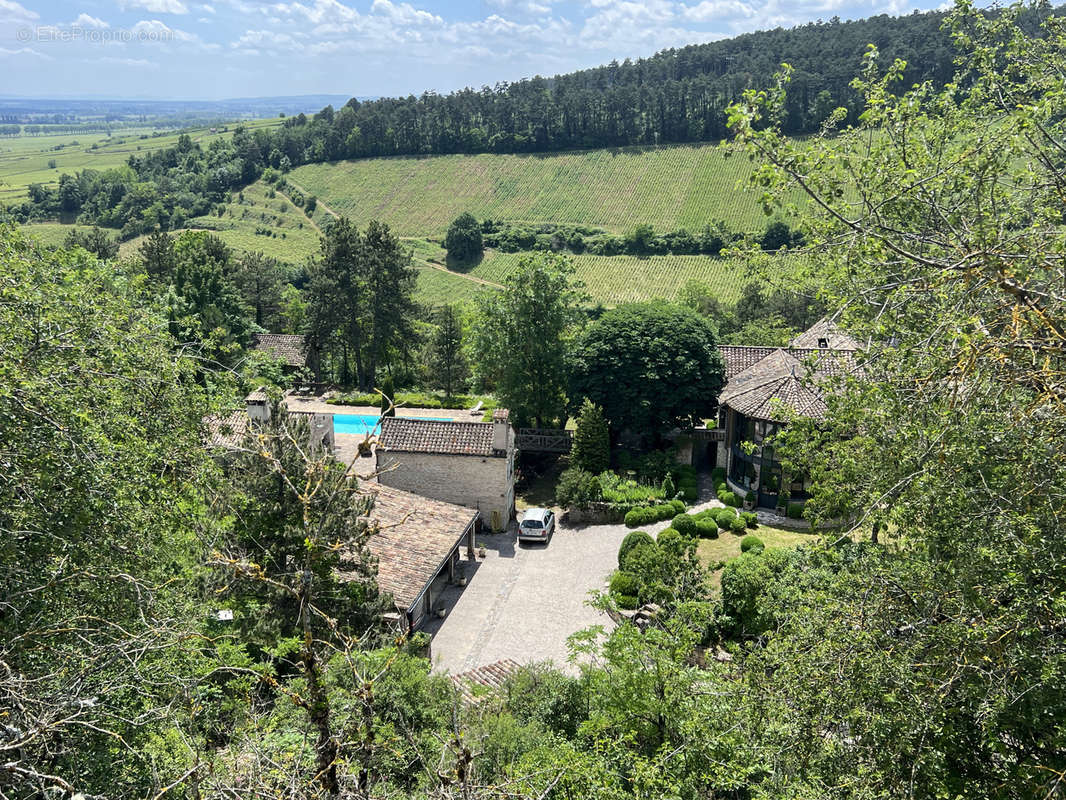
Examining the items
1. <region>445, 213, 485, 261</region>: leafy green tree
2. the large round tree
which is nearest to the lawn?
the large round tree

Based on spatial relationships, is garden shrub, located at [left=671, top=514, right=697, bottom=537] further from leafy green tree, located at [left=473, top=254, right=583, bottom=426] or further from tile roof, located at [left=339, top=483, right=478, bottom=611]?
leafy green tree, located at [left=473, top=254, right=583, bottom=426]

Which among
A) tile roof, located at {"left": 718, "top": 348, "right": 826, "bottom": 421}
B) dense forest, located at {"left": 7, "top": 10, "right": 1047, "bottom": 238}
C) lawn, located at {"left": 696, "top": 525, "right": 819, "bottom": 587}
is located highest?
dense forest, located at {"left": 7, "top": 10, "right": 1047, "bottom": 238}

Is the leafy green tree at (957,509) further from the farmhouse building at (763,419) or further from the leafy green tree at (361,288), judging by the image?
the leafy green tree at (361,288)

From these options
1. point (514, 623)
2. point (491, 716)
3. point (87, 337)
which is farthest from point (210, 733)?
point (514, 623)

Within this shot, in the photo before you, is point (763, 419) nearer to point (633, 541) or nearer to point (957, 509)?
point (633, 541)

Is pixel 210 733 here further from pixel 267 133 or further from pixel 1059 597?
pixel 267 133

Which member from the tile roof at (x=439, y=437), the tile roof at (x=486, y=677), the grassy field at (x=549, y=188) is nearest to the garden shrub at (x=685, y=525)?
the tile roof at (x=439, y=437)

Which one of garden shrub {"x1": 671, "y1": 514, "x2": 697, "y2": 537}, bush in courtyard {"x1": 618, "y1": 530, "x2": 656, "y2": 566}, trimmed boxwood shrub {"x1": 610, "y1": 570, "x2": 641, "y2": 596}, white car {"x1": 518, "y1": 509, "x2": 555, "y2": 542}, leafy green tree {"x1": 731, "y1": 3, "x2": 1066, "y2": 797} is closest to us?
leafy green tree {"x1": 731, "y1": 3, "x2": 1066, "y2": 797}
